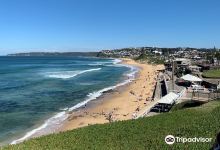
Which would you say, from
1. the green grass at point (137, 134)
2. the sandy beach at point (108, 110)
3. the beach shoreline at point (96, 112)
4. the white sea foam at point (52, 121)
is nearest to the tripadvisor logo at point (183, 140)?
the green grass at point (137, 134)

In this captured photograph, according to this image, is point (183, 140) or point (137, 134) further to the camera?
point (137, 134)

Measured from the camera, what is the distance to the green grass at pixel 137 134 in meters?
15.8

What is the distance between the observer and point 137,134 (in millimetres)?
17531

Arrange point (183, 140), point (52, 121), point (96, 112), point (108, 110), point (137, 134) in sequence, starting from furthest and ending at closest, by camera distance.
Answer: point (108, 110)
point (96, 112)
point (52, 121)
point (137, 134)
point (183, 140)

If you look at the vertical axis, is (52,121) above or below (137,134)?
below

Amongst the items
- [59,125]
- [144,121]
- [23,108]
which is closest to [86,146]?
[144,121]

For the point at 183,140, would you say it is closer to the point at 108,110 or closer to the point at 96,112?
the point at 96,112

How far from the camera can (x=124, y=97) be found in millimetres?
51719

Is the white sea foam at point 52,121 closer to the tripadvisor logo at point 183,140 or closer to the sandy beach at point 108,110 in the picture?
the sandy beach at point 108,110

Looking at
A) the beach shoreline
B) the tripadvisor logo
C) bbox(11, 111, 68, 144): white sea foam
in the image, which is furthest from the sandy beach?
the tripadvisor logo

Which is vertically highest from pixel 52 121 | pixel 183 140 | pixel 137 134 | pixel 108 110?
pixel 183 140

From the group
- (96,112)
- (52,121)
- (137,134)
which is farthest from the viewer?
(96,112)

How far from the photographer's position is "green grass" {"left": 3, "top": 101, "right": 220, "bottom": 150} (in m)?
15.8

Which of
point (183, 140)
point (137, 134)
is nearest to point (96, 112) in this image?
point (137, 134)
